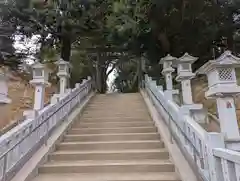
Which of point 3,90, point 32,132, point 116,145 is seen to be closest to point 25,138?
point 32,132

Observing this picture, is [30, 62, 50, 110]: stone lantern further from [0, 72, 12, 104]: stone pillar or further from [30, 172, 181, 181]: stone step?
[0, 72, 12, 104]: stone pillar

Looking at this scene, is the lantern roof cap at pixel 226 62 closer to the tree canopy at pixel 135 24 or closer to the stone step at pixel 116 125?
A: the stone step at pixel 116 125

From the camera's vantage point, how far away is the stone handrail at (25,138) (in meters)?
3.70

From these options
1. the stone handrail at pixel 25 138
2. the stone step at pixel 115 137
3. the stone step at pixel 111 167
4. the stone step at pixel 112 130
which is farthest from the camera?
the stone step at pixel 112 130

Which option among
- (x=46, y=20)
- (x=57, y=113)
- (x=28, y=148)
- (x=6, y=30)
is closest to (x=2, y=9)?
(x=6, y=30)

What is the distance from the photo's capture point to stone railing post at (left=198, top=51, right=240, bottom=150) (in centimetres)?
332

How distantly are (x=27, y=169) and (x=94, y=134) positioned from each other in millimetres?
1845

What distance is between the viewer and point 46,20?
10.5 m

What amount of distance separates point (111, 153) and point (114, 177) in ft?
2.67

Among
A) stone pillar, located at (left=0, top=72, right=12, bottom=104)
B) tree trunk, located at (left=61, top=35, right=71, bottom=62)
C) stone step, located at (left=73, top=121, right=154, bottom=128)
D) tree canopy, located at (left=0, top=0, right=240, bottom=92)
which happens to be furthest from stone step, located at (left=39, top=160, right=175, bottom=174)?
tree trunk, located at (left=61, top=35, right=71, bottom=62)

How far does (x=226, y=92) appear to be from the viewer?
11.2 ft

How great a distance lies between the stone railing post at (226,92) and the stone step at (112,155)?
145 cm

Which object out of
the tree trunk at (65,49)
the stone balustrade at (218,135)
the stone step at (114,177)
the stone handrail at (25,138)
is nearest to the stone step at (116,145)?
the stone handrail at (25,138)

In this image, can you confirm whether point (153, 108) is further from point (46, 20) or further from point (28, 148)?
point (46, 20)
